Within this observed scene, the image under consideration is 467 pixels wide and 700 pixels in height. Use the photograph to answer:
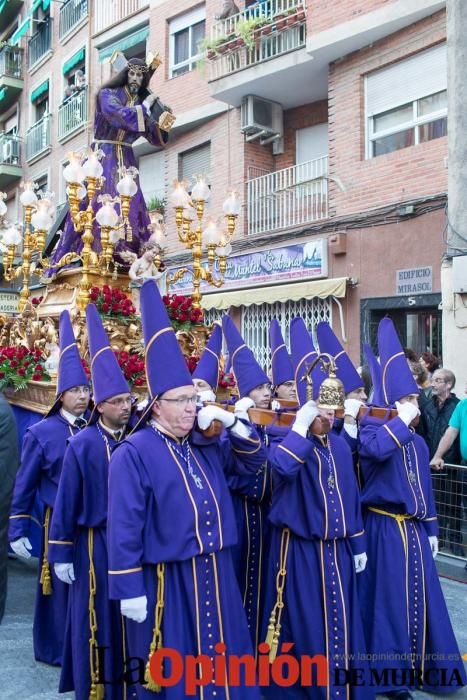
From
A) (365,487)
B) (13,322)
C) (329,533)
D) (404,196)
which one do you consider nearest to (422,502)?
(365,487)

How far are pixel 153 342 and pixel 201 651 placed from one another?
139 cm

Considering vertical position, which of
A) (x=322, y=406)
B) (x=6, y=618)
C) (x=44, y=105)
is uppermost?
(x=44, y=105)

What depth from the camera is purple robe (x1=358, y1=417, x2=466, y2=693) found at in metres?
4.14

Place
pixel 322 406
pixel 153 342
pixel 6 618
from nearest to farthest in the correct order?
pixel 153 342 → pixel 322 406 → pixel 6 618

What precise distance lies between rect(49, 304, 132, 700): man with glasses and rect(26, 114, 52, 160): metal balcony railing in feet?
65.1

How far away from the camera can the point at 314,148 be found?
45.2 ft

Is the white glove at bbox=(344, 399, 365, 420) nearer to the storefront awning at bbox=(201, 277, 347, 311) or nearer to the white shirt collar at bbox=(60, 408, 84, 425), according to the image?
the white shirt collar at bbox=(60, 408, 84, 425)

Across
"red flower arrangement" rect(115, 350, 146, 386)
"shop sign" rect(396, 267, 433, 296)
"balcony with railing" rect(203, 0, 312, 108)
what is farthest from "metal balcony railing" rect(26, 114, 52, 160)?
"red flower arrangement" rect(115, 350, 146, 386)

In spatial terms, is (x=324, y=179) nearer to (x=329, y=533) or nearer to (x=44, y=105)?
(x=329, y=533)

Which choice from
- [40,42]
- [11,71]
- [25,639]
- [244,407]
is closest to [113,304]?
[244,407]

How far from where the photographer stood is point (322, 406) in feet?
12.1

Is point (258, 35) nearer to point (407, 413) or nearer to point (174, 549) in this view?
point (407, 413)

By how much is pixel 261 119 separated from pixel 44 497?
1076cm

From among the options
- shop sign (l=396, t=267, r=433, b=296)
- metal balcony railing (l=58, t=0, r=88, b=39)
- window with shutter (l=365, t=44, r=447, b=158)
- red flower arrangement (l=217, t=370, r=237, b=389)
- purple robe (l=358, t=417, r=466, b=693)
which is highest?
metal balcony railing (l=58, t=0, r=88, b=39)
